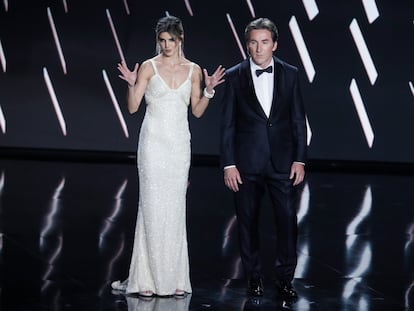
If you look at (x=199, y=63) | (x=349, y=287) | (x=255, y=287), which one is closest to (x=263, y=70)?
(x=255, y=287)

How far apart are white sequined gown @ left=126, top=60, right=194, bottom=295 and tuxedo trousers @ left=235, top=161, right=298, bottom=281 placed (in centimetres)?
33

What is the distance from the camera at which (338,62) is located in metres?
11.4

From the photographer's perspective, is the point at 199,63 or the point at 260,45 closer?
the point at 260,45

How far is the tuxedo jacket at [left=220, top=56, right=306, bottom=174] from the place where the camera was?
5.20m

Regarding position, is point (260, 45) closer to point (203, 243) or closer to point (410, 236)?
point (203, 243)

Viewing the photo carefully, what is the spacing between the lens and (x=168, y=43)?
5.13m

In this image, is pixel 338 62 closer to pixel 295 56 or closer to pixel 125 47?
pixel 295 56

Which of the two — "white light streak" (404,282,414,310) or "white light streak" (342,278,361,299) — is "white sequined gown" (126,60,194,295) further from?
"white light streak" (404,282,414,310)

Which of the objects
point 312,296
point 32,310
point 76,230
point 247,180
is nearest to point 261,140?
point 247,180

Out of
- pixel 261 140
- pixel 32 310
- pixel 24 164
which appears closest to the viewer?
pixel 32 310

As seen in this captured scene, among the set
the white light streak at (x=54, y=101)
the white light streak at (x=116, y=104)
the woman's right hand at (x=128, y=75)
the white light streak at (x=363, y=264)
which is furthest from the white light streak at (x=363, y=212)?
the white light streak at (x=54, y=101)

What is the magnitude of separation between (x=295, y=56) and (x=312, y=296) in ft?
20.9

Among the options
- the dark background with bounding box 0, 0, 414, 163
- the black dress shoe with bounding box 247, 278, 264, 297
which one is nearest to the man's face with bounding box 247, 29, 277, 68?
the black dress shoe with bounding box 247, 278, 264, 297

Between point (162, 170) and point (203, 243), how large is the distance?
5.62 ft
